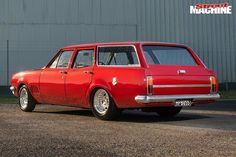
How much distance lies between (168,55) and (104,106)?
157cm

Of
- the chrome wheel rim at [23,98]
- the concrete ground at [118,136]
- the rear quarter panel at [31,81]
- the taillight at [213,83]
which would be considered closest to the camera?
the concrete ground at [118,136]

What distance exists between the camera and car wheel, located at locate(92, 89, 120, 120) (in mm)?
9641

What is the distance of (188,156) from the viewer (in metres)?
5.91

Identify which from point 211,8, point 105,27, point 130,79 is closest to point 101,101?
point 130,79

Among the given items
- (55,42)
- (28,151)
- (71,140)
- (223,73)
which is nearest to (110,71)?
(71,140)

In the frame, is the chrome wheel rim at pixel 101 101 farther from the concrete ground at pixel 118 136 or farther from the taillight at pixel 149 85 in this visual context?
the taillight at pixel 149 85

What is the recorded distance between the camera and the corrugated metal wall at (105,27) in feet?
79.4

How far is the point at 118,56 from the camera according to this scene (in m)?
10.1

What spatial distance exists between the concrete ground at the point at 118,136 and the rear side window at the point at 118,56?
111 centimetres

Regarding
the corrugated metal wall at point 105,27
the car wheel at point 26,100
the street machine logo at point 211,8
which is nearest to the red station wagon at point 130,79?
the car wheel at point 26,100

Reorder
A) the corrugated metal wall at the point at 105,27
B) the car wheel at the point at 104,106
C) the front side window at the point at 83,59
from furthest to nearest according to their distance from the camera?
the corrugated metal wall at the point at 105,27 < the front side window at the point at 83,59 < the car wheel at the point at 104,106

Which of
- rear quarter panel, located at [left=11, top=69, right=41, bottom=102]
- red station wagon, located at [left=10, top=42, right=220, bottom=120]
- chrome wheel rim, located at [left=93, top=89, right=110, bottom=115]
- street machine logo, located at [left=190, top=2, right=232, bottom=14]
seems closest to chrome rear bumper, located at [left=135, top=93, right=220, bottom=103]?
red station wagon, located at [left=10, top=42, right=220, bottom=120]

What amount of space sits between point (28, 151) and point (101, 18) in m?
19.0

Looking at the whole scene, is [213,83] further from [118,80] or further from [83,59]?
[83,59]
